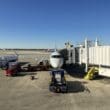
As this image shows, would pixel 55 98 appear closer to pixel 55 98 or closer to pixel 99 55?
pixel 55 98

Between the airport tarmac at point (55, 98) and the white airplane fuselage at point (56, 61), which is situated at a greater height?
the white airplane fuselage at point (56, 61)

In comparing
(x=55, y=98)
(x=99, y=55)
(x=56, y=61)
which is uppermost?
(x=99, y=55)

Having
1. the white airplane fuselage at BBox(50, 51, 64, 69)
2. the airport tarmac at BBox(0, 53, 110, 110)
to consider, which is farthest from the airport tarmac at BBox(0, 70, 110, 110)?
the white airplane fuselage at BBox(50, 51, 64, 69)

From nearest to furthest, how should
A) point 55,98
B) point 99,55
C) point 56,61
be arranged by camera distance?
point 55,98 < point 99,55 < point 56,61

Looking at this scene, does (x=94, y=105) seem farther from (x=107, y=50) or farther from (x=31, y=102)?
(x=107, y=50)

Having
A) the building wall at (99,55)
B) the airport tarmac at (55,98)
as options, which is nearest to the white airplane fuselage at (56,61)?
the building wall at (99,55)

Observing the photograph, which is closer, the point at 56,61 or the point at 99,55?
the point at 99,55

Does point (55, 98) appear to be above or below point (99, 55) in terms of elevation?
below

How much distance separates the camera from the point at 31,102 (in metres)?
21.3

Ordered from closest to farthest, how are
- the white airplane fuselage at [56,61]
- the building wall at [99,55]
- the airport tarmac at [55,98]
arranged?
the airport tarmac at [55,98] → the building wall at [99,55] → the white airplane fuselage at [56,61]

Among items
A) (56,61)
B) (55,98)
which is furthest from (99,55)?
(55,98)

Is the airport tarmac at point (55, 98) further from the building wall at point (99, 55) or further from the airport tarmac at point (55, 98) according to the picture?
the building wall at point (99, 55)

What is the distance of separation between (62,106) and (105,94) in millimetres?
6771

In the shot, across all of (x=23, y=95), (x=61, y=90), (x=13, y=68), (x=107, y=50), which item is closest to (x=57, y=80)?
(x=61, y=90)
